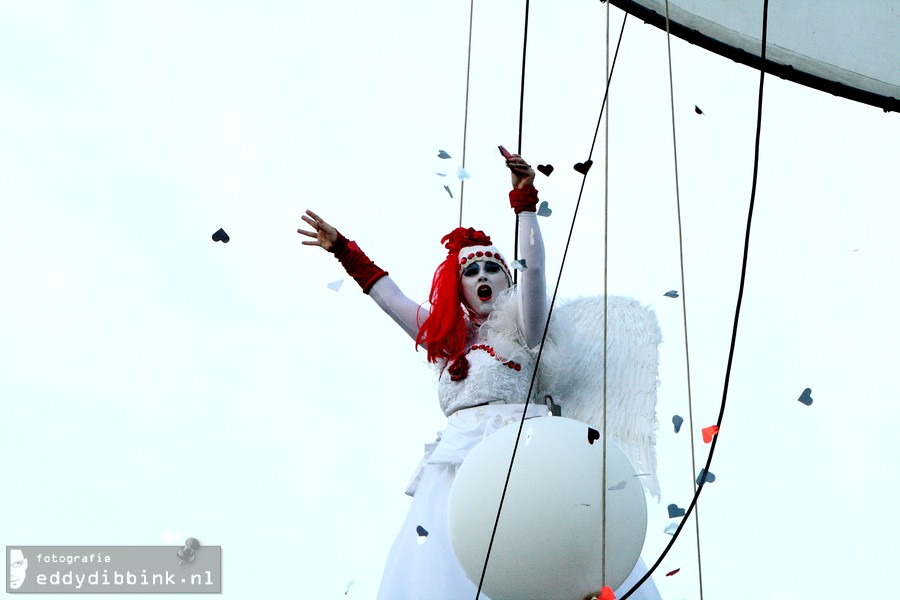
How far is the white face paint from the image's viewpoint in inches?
164

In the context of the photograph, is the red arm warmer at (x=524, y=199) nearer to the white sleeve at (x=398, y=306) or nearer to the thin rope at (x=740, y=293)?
the white sleeve at (x=398, y=306)

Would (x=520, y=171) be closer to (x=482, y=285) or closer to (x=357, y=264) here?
(x=482, y=285)

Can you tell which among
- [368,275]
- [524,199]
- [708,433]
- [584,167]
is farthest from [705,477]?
[368,275]

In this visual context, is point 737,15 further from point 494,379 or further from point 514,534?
point 514,534

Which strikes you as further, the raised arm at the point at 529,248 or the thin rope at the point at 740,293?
the raised arm at the point at 529,248

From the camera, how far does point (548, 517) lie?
292cm

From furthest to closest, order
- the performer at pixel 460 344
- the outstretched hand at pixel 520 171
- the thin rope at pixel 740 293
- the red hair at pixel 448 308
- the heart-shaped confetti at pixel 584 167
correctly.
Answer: the red hair at pixel 448 308
the outstretched hand at pixel 520 171
the performer at pixel 460 344
the heart-shaped confetti at pixel 584 167
the thin rope at pixel 740 293

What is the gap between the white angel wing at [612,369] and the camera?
374 centimetres

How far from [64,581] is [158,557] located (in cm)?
33

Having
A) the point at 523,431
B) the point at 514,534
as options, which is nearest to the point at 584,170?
the point at 523,431

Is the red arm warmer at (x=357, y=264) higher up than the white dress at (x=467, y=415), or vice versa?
the red arm warmer at (x=357, y=264)

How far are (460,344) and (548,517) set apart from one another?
1220mm

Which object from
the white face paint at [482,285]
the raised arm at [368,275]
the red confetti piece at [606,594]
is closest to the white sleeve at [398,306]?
the raised arm at [368,275]

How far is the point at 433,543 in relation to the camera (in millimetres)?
3604
